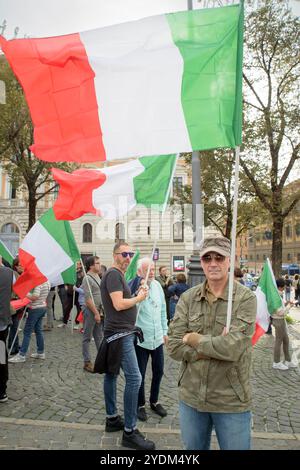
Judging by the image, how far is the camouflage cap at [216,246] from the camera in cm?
251

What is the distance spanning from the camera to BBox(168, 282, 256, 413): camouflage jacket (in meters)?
2.30

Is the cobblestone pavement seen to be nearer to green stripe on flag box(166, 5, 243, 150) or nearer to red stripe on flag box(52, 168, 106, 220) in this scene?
red stripe on flag box(52, 168, 106, 220)

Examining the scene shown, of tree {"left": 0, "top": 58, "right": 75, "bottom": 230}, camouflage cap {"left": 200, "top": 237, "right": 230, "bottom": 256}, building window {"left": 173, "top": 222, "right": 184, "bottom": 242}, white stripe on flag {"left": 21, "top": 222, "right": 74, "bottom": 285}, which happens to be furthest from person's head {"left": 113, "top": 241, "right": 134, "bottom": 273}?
building window {"left": 173, "top": 222, "right": 184, "bottom": 242}

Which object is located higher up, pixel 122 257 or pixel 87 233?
pixel 87 233

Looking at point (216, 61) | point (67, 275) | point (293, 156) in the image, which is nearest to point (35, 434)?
point (216, 61)

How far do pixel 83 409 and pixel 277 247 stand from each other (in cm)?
1182

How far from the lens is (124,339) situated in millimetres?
3789

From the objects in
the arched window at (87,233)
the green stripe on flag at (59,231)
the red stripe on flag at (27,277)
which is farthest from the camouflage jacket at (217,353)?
the arched window at (87,233)

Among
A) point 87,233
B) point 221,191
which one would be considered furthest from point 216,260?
point 87,233

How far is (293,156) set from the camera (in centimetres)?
1459

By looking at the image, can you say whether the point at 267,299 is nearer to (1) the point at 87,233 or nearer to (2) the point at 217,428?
(2) the point at 217,428

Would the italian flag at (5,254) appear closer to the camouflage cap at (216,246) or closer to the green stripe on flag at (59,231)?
the green stripe on flag at (59,231)

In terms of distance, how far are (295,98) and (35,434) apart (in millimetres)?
14495

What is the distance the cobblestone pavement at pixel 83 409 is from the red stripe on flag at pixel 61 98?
2846mm
